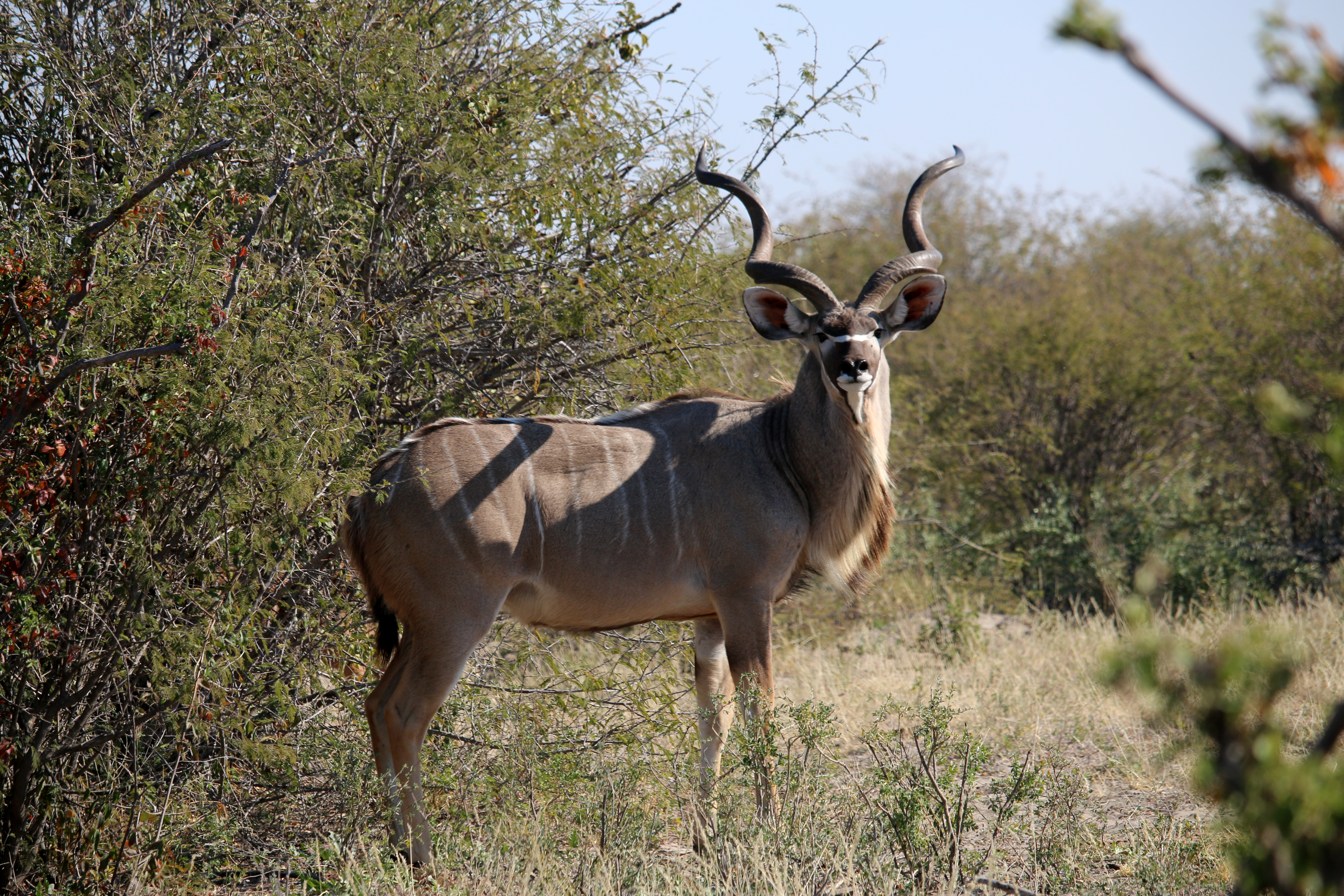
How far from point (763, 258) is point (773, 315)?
22 centimetres

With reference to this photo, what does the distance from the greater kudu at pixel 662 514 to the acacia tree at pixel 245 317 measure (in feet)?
0.95

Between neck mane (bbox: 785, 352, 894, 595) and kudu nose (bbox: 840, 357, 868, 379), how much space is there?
0.75 ft

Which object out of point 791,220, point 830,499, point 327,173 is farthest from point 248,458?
point 791,220

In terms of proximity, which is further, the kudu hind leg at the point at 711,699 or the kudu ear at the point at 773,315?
the kudu ear at the point at 773,315

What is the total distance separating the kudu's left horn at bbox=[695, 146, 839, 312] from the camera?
163 inches

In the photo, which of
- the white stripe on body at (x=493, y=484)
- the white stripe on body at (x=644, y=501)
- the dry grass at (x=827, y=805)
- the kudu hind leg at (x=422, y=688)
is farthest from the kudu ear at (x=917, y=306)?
the kudu hind leg at (x=422, y=688)

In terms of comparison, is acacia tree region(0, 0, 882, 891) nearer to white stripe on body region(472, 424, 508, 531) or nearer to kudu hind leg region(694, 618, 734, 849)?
white stripe on body region(472, 424, 508, 531)

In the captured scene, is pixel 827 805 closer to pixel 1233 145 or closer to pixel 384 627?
pixel 384 627

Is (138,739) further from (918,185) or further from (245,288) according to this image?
(918,185)

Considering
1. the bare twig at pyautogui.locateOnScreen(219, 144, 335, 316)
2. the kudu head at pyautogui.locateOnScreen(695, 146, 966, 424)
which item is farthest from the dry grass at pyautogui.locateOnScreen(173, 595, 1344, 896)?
the bare twig at pyautogui.locateOnScreen(219, 144, 335, 316)

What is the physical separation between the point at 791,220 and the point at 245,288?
12423 mm

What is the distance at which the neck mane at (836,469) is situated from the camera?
417 cm

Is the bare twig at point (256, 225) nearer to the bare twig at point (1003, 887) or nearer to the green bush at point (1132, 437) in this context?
the bare twig at point (1003, 887)

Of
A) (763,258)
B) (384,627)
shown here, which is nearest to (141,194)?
(384,627)
